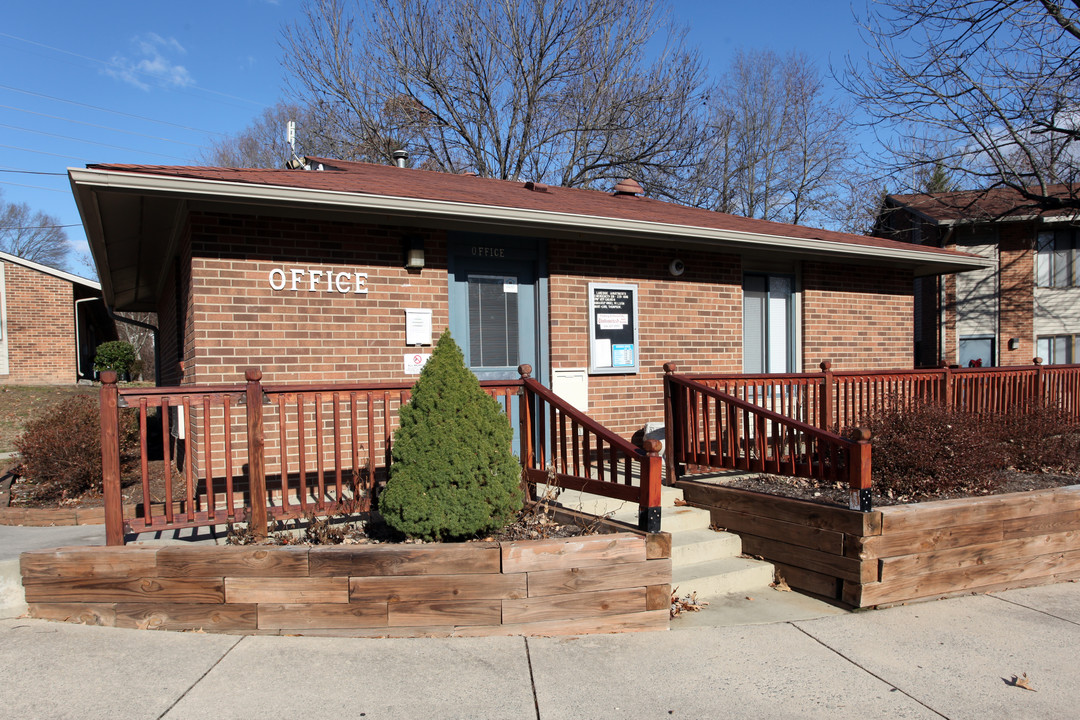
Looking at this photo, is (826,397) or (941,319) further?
(941,319)

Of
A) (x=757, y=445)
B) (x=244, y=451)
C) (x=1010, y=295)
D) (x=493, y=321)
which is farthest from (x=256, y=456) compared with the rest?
(x=1010, y=295)

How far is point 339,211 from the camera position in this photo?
5840 millimetres

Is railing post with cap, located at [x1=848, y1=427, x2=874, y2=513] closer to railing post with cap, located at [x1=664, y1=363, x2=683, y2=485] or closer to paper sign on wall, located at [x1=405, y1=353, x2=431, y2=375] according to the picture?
railing post with cap, located at [x1=664, y1=363, x2=683, y2=485]

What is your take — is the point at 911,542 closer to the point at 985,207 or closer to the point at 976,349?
the point at 976,349

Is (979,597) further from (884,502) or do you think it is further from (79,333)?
(79,333)

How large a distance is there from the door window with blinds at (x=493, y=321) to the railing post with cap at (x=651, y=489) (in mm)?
3056

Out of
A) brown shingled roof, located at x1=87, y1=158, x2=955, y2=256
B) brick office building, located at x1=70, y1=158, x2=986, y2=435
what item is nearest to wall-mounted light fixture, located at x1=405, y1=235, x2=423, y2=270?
brick office building, located at x1=70, y1=158, x2=986, y2=435

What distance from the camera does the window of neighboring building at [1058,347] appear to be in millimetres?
20812

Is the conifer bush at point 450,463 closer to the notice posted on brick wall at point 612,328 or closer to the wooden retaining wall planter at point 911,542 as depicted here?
the wooden retaining wall planter at point 911,542

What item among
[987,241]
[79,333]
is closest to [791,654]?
[987,241]

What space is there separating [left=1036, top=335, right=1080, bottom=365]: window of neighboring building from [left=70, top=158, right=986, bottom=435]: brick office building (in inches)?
556

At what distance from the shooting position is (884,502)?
524 centimetres

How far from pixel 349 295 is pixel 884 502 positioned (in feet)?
15.1

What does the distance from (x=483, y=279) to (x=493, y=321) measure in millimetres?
422
